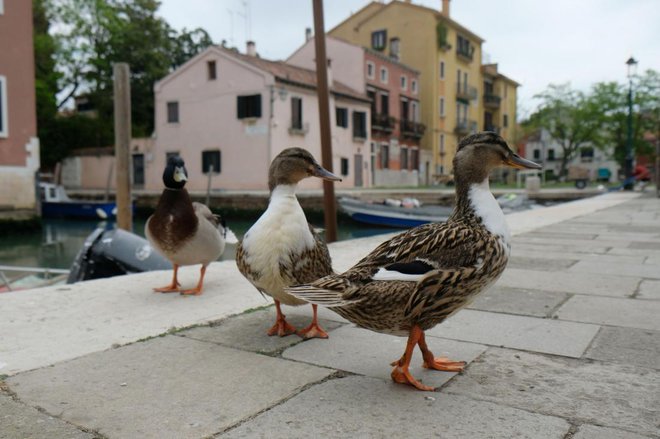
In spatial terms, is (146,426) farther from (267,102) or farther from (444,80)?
(444,80)

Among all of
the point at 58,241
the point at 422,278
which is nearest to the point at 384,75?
the point at 58,241

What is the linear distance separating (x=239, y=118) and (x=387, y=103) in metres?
12.4

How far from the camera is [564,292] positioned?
159 inches

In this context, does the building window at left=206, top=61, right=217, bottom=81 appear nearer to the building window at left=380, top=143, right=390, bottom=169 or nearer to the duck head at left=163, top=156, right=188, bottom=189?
the building window at left=380, top=143, right=390, bottom=169

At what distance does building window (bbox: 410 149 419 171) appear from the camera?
134 ft

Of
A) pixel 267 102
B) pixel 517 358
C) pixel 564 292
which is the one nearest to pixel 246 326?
pixel 517 358

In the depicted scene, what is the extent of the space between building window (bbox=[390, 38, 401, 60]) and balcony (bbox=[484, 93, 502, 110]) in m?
12.9

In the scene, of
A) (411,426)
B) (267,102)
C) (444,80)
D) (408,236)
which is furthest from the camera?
(444,80)

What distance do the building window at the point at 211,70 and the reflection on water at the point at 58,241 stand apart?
957 centimetres

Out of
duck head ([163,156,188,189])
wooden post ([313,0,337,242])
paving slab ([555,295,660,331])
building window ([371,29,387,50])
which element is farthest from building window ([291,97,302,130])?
paving slab ([555,295,660,331])

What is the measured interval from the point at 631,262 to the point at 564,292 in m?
1.96

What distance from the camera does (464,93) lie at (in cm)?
4491

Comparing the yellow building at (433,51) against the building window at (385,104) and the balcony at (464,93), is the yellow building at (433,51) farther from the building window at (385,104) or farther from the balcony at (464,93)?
the building window at (385,104)

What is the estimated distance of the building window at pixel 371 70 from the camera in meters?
34.9
